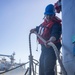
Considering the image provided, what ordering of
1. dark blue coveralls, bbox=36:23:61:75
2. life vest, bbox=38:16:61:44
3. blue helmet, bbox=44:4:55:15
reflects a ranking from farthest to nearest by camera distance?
blue helmet, bbox=44:4:55:15 < life vest, bbox=38:16:61:44 < dark blue coveralls, bbox=36:23:61:75

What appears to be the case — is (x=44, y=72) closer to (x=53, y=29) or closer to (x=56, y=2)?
(x=53, y=29)

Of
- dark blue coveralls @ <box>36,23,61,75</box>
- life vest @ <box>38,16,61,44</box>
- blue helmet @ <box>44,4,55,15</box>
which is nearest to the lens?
dark blue coveralls @ <box>36,23,61,75</box>

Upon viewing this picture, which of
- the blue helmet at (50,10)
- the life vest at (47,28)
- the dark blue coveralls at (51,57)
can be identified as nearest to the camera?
the dark blue coveralls at (51,57)

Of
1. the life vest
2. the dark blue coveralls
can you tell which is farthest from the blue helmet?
the dark blue coveralls

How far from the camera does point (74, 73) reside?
9.12 ft

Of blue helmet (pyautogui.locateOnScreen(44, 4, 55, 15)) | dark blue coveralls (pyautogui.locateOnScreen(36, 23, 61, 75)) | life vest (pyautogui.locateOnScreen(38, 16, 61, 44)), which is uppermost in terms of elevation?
blue helmet (pyautogui.locateOnScreen(44, 4, 55, 15))

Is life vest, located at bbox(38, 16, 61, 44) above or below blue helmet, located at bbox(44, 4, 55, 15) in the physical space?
below

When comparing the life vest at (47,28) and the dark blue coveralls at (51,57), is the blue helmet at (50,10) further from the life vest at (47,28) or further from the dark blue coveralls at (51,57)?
the dark blue coveralls at (51,57)

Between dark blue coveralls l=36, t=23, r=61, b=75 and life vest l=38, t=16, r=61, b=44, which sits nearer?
dark blue coveralls l=36, t=23, r=61, b=75

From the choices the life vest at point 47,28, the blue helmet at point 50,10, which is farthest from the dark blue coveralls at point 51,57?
the blue helmet at point 50,10

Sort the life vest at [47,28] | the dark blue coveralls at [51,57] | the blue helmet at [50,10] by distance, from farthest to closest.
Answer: the blue helmet at [50,10], the life vest at [47,28], the dark blue coveralls at [51,57]

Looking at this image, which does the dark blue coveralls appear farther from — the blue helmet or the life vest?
the blue helmet

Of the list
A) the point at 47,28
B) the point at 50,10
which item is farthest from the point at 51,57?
the point at 50,10

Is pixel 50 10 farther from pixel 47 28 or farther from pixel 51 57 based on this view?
pixel 51 57
